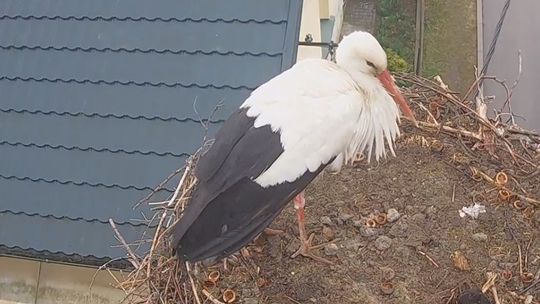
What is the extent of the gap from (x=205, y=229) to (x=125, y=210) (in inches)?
32.1

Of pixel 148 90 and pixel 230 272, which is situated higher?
pixel 148 90

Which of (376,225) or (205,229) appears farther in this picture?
(376,225)

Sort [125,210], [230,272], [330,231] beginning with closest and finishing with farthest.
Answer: [230,272] → [330,231] → [125,210]

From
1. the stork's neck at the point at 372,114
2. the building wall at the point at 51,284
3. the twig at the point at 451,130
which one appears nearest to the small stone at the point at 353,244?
the stork's neck at the point at 372,114

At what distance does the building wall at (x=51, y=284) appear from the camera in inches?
108

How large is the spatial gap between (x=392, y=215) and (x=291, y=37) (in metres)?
0.71

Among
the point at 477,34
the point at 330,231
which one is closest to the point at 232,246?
the point at 330,231

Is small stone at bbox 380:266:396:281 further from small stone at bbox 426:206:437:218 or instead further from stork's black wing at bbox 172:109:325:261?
stork's black wing at bbox 172:109:325:261

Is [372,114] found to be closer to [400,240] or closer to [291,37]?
[400,240]

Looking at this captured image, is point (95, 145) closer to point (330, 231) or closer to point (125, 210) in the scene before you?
point (125, 210)

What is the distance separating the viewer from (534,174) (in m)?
2.12

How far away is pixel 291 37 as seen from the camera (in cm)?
246

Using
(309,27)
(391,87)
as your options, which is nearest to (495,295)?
(391,87)

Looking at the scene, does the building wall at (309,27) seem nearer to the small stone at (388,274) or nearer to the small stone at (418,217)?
the small stone at (418,217)
